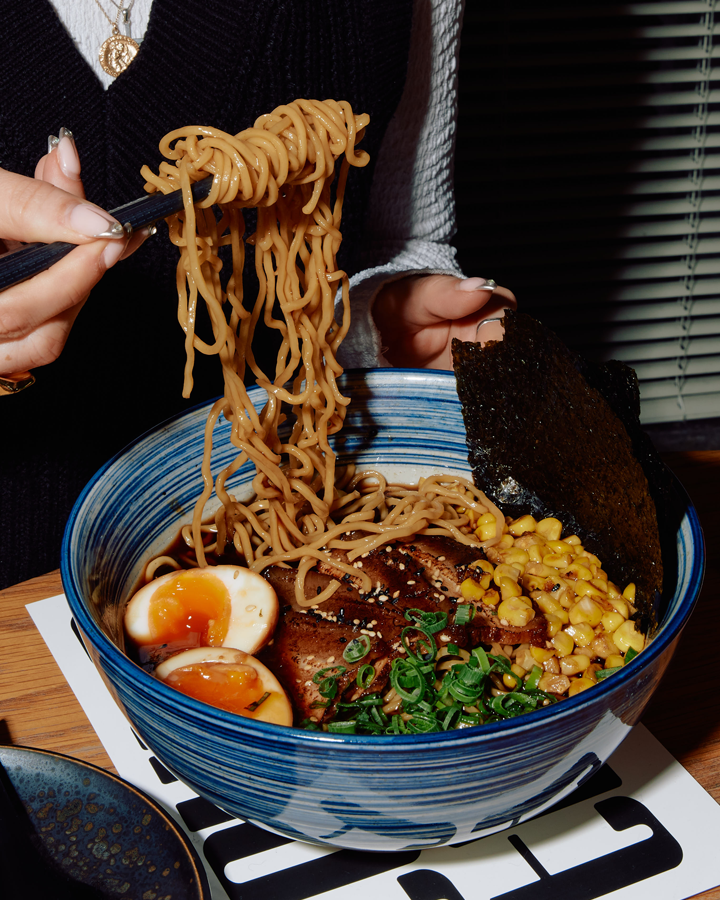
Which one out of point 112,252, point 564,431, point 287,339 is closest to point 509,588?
point 564,431

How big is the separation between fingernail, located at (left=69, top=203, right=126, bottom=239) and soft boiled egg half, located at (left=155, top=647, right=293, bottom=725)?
548mm

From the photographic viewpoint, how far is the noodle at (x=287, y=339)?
1.10 meters

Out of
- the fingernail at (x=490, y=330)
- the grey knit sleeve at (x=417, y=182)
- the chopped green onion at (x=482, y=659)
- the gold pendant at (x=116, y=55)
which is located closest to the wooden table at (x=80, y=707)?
the chopped green onion at (x=482, y=659)

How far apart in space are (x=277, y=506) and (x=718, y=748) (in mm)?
754

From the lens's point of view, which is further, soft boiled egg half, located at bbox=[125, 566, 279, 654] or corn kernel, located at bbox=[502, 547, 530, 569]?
corn kernel, located at bbox=[502, 547, 530, 569]

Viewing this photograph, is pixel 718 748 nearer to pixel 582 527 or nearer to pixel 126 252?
pixel 582 527

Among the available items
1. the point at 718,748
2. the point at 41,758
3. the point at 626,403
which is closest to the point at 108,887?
the point at 41,758

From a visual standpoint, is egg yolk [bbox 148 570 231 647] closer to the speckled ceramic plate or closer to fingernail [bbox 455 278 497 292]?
the speckled ceramic plate

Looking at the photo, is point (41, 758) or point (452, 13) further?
point (452, 13)

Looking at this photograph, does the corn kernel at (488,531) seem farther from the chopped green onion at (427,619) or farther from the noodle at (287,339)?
the chopped green onion at (427,619)

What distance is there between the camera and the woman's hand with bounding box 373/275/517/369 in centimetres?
153

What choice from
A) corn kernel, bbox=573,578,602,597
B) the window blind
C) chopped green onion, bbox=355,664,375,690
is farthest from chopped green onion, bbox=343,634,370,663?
the window blind

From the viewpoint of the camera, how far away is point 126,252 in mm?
958

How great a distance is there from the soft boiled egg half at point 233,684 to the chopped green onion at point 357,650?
5.3 inches
